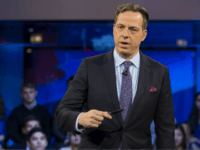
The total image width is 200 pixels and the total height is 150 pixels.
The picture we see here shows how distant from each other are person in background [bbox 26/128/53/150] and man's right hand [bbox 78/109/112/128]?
2.81 m

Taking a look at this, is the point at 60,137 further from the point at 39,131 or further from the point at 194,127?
the point at 194,127

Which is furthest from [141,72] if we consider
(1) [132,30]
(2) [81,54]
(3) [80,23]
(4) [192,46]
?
(4) [192,46]

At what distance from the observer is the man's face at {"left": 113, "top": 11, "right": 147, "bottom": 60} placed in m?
1.31

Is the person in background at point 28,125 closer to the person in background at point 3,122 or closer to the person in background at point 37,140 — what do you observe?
the person in background at point 37,140

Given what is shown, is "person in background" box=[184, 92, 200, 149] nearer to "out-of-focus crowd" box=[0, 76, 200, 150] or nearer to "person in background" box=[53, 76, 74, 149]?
"out-of-focus crowd" box=[0, 76, 200, 150]

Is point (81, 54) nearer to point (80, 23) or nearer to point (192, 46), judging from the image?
point (80, 23)

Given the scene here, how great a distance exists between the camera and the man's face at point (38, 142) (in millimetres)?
3631

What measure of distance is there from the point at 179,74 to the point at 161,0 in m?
1.31

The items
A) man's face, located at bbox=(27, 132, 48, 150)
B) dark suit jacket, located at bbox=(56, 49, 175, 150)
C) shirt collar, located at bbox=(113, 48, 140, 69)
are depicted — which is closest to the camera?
dark suit jacket, located at bbox=(56, 49, 175, 150)

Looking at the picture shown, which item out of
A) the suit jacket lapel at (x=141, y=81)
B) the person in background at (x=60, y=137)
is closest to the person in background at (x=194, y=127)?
the person in background at (x=60, y=137)

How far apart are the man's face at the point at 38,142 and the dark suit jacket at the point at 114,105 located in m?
2.56

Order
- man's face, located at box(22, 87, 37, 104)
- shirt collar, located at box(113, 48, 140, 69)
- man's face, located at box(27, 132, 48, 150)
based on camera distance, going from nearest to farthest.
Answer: shirt collar, located at box(113, 48, 140, 69) → man's face, located at box(27, 132, 48, 150) → man's face, located at box(22, 87, 37, 104)

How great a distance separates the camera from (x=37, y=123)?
12.3 feet

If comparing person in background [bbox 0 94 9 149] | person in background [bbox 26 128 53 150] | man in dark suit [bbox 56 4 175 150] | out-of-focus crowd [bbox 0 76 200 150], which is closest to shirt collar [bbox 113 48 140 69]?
man in dark suit [bbox 56 4 175 150]
